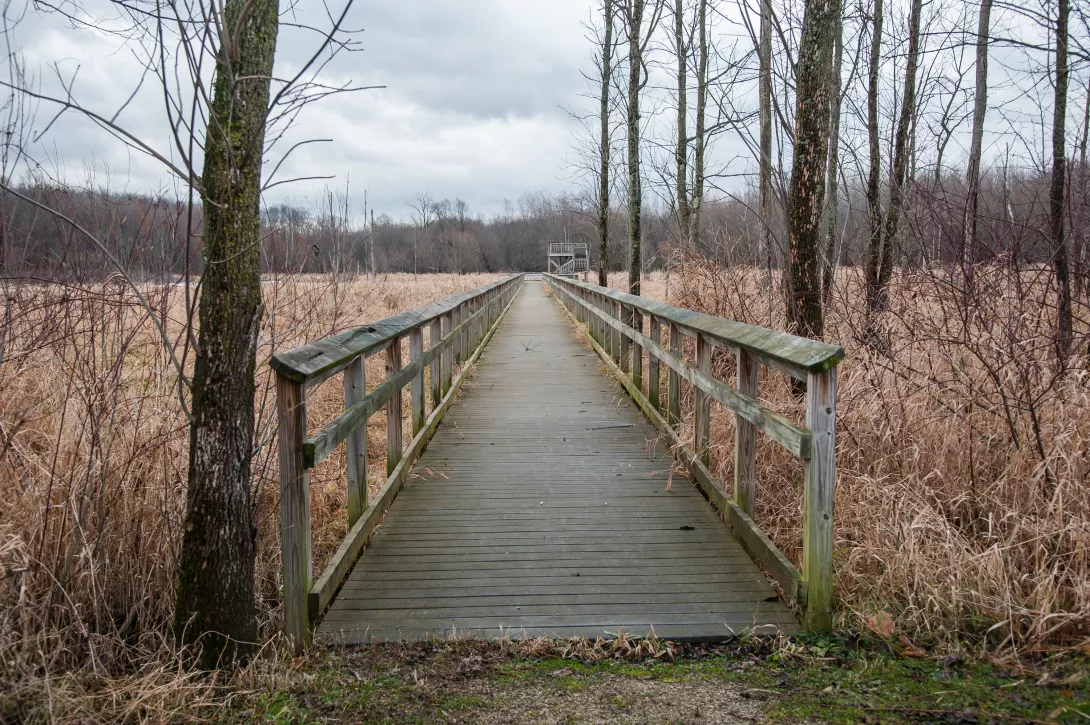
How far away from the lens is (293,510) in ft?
9.14

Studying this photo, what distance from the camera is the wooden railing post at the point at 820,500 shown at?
290 centimetres

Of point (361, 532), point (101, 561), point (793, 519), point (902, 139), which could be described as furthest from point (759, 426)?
point (902, 139)

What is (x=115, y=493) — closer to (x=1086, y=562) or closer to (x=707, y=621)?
(x=707, y=621)

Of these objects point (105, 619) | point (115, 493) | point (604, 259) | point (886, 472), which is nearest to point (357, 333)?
point (115, 493)

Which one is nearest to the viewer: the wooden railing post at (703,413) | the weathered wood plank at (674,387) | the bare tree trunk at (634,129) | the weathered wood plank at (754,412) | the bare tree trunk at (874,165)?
the weathered wood plank at (754,412)

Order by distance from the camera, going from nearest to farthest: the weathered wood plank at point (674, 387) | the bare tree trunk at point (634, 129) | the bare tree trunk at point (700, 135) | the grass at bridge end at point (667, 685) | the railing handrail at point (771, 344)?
the grass at bridge end at point (667, 685) → the railing handrail at point (771, 344) → the weathered wood plank at point (674, 387) → the bare tree trunk at point (634, 129) → the bare tree trunk at point (700, 135)

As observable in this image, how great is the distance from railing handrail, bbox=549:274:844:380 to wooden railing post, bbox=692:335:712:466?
120 mm

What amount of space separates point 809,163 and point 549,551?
361 centimetres

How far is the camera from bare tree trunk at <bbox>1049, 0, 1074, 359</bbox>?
14.8ft

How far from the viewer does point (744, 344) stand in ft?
12.1

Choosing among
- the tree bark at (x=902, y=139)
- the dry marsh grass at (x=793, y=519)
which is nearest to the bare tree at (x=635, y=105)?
the tree bark at (x=902, y=139)

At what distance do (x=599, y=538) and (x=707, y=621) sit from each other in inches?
40.9

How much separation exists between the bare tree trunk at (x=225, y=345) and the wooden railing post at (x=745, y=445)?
2458mm

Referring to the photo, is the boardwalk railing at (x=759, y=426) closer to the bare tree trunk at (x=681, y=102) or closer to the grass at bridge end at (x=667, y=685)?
the grass at bridge end at (x=667, y=685)
